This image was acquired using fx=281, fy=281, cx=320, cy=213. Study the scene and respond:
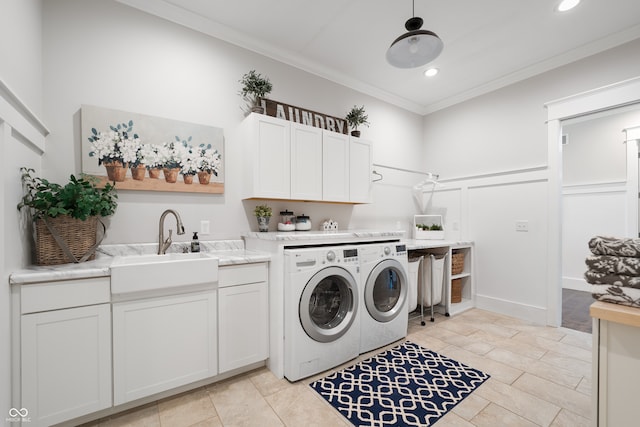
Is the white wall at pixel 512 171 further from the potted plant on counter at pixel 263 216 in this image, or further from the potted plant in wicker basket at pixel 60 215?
the potted plant in wicker basket at pixel 60 215

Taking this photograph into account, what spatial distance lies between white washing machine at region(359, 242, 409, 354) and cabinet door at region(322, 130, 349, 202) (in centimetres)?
71

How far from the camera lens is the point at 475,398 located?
5.93 feet

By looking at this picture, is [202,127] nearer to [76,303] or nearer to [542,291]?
[76,303]

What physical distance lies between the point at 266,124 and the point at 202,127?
21.4 inches

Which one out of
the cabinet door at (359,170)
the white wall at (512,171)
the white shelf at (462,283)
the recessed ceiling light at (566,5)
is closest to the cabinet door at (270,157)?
the cabinet door at (359,170)

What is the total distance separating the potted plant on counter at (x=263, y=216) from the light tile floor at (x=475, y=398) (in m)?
1.16

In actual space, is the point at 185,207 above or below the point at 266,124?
below

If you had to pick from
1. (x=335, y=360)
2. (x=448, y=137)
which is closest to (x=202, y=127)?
(x=335, y=360)

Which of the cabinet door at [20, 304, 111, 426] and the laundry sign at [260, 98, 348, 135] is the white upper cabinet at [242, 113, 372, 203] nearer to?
the laundry sign at [260, 98, 348, 135]

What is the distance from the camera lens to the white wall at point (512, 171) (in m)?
2.93

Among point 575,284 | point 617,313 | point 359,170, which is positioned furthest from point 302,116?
point 575,284

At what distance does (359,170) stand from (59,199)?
2.47 m

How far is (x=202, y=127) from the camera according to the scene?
2.40 m

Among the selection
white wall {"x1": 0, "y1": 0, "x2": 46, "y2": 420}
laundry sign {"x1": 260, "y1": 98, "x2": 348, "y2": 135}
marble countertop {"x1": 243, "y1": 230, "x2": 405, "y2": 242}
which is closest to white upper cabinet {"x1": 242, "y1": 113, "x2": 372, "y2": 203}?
laundry sign {"x1": 260, "y1": 98, "x2": 348, "y2": 135}
